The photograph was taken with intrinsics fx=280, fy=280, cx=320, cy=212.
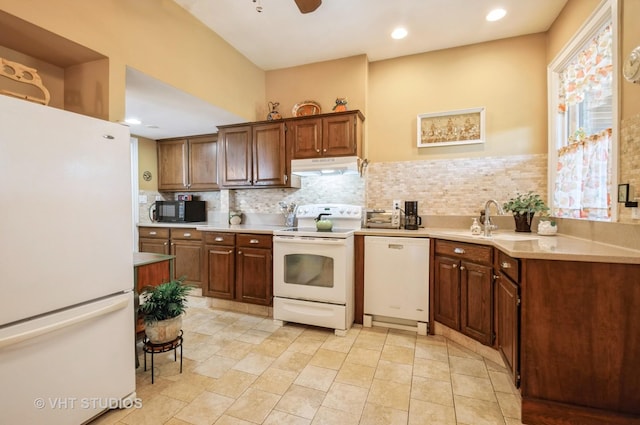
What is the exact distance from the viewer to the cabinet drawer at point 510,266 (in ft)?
5.34

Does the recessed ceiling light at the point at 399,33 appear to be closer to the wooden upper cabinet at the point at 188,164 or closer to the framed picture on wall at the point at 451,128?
the framed picture on wall at the point at 451,128

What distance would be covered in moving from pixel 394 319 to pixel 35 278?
2.59 metres

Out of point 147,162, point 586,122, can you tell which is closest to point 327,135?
point 586,122

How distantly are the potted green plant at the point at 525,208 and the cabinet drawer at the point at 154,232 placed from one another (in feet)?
13.4

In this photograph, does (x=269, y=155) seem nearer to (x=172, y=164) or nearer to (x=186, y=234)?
(x=186, y=234)

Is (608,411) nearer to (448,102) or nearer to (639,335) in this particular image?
(639,335)

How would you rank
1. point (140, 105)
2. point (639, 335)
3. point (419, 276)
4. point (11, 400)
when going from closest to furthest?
point (11, 400) → point (639, 335) → point (419, 276) → point (140, 105)

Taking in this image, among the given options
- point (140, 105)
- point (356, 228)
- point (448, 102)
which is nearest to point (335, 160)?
point (356, 228)

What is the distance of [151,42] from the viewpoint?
7.11 ft

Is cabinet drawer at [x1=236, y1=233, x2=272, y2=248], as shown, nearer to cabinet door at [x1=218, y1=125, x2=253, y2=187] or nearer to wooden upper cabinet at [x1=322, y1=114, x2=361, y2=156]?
cabinet door at [x1=218, y1=125, x2=253, y2=187]

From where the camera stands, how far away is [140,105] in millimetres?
2865

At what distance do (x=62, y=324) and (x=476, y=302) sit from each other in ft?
8.60

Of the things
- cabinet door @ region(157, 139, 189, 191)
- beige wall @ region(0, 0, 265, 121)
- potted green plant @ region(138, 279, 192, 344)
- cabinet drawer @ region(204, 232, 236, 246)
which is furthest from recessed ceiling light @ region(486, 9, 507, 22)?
cabinet door @ region(157, 139, 189, 191)

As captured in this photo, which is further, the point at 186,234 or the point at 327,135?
the point at 186,234
